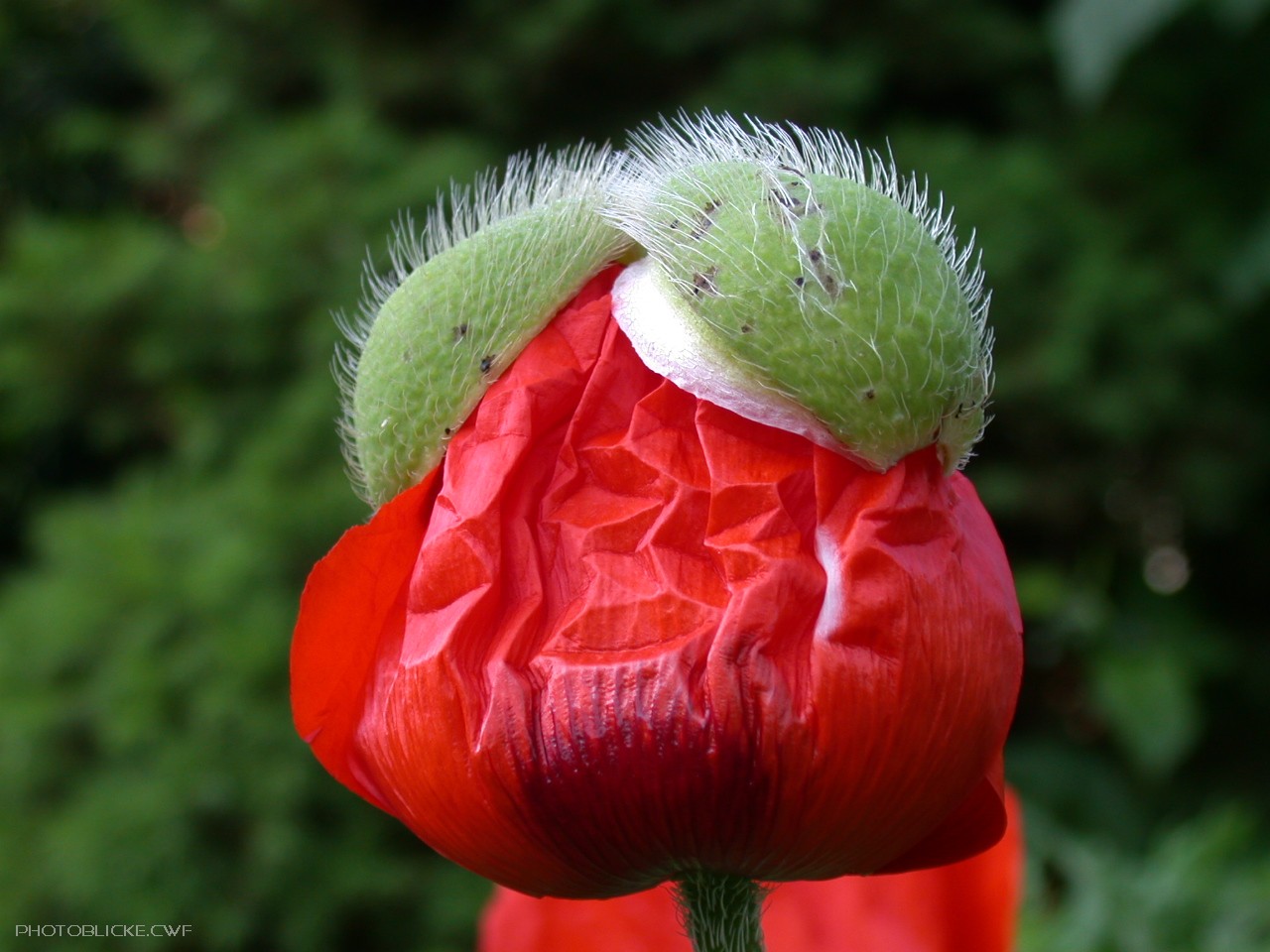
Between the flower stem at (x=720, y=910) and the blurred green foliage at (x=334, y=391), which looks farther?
the blurred green foliage at (x=334, y=391)

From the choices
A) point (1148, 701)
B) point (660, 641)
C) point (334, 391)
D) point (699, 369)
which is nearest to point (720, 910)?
point (660, 641)

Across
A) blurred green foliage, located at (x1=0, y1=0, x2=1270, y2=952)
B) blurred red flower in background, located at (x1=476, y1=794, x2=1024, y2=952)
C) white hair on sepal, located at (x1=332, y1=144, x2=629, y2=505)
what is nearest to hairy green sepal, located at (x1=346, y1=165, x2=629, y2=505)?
white hair on sepal, located at (x1=332, y1=144, x2=629, y2=505)

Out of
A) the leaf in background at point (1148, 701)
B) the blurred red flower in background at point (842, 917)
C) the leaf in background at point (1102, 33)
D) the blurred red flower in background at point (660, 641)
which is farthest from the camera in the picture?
the leaf in background at point (1148, 701)

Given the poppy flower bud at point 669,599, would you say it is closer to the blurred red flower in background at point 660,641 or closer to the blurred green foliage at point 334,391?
the blurred red flower in background at point 660,641

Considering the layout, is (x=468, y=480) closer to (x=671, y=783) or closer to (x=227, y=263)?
(x=671, y=783)

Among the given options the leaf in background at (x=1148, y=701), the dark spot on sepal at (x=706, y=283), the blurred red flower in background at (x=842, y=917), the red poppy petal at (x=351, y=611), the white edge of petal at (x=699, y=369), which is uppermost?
the leaf in background at (x=1148, y=701)

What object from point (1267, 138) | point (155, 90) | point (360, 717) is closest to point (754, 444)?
point (360, 717)

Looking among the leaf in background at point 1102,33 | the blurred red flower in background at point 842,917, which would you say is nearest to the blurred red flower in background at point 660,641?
the blurred red flower in background at point 842,917

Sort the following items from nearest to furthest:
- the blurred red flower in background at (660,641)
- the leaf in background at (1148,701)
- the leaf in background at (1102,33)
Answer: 1. the blurred red flower in background at (660,641)
2. the leaf in background at (1102,33)
3. the leaf in background at (1148,701)
